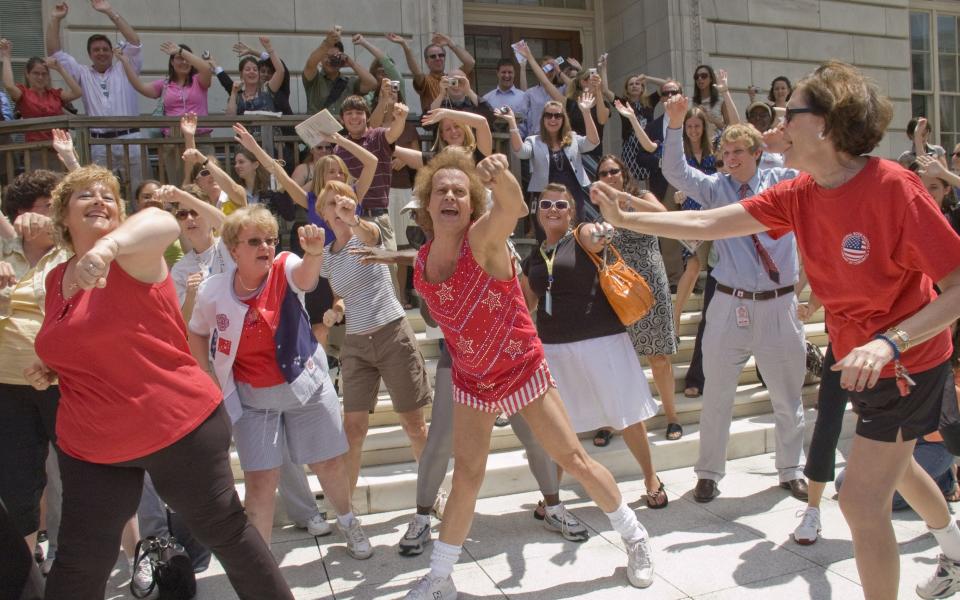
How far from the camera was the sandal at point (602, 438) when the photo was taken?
18.8 feet

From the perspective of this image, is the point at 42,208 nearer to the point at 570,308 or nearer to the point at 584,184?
the point at 570,308

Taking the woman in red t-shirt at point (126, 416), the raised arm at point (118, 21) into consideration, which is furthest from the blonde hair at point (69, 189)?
the raised arm at point (118, 21)

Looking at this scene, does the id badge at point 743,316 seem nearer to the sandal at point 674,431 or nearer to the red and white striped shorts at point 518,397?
the sandal at point 674,431

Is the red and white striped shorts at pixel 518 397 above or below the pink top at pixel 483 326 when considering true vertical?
below

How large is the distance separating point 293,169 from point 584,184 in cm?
288

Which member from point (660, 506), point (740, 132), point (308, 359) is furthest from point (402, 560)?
point (740, 132)

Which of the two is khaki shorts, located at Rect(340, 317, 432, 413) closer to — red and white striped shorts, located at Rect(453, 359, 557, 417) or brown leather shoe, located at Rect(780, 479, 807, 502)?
red and white striped shorts, located at Rect(453, 359, 557, 417)

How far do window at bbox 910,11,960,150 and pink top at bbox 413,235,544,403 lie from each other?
45.7 ft

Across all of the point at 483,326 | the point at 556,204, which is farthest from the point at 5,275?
the point at 556,204

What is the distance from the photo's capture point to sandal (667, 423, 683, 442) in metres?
5.88

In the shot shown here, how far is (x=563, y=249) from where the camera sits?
16.3 ft

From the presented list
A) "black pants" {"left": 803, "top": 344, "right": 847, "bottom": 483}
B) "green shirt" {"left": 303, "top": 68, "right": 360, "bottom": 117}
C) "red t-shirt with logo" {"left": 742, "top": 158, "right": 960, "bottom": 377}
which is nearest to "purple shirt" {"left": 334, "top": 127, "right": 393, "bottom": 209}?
"green shirt" {"left": 303, "top": 68, "right": 360, "bottom": 117}

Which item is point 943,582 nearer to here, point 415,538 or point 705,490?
point 705,490

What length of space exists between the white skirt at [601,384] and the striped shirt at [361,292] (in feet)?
3.51
